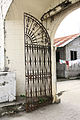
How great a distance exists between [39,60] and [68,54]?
8.41 m

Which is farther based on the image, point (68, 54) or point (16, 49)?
point (68, 54)

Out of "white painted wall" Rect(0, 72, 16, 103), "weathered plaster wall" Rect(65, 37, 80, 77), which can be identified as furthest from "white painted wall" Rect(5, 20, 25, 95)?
"weathered plaster wall" Rect(65, 37, 80, 77)

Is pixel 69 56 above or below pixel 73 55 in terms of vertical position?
below

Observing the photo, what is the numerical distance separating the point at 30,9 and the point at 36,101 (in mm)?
2872

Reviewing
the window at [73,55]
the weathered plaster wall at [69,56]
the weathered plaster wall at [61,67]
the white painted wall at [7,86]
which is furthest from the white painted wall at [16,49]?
the window at [73,55]

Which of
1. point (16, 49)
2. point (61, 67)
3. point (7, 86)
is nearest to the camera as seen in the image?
point (7, 86)

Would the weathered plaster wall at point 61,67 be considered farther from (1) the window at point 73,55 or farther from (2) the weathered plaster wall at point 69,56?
(1) the window at point 73,55

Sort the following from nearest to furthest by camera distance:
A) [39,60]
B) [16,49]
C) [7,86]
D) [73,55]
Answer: [7,86]
[16,49]
[39,60]
[73,55]

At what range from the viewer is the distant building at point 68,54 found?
11.7 meters

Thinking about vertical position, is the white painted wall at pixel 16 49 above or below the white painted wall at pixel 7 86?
above

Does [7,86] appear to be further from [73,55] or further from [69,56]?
[73,55]

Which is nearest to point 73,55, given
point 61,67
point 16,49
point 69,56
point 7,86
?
point 69,56

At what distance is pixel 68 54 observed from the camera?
11844 millimetres

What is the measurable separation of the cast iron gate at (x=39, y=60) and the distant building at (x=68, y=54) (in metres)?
7.42
